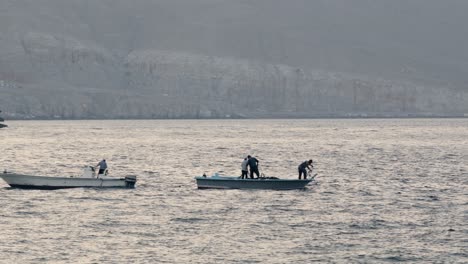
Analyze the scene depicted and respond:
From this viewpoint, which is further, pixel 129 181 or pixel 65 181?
pixel 129 181

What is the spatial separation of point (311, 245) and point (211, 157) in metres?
59.7

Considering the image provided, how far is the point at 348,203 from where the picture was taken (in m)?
62.8

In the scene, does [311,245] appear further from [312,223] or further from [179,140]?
[179,140]

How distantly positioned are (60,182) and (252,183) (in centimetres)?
1075

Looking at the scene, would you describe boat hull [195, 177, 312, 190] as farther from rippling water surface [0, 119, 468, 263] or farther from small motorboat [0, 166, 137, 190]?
small motorboat [0, 166, 137, 190]

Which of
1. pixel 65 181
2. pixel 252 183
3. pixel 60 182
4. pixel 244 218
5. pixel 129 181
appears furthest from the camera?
pixel 129 181

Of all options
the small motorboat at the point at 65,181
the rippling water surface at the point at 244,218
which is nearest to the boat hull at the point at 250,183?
the rippling water surface at the point at 244,218

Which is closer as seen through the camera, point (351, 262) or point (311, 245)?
point (351, 262)

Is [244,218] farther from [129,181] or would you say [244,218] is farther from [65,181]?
[65,181]

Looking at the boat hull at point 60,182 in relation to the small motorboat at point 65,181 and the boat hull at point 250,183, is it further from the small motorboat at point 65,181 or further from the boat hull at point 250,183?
the boat hull at point 250,183

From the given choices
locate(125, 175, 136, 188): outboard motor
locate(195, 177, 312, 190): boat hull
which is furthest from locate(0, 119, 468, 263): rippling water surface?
locate(125, 175, 136, 188): outboard motor

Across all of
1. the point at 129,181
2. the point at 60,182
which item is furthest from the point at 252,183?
the point at 60,182

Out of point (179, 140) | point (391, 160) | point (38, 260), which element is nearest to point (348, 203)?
point (38, 260)

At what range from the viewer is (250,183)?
6875 centimetres
